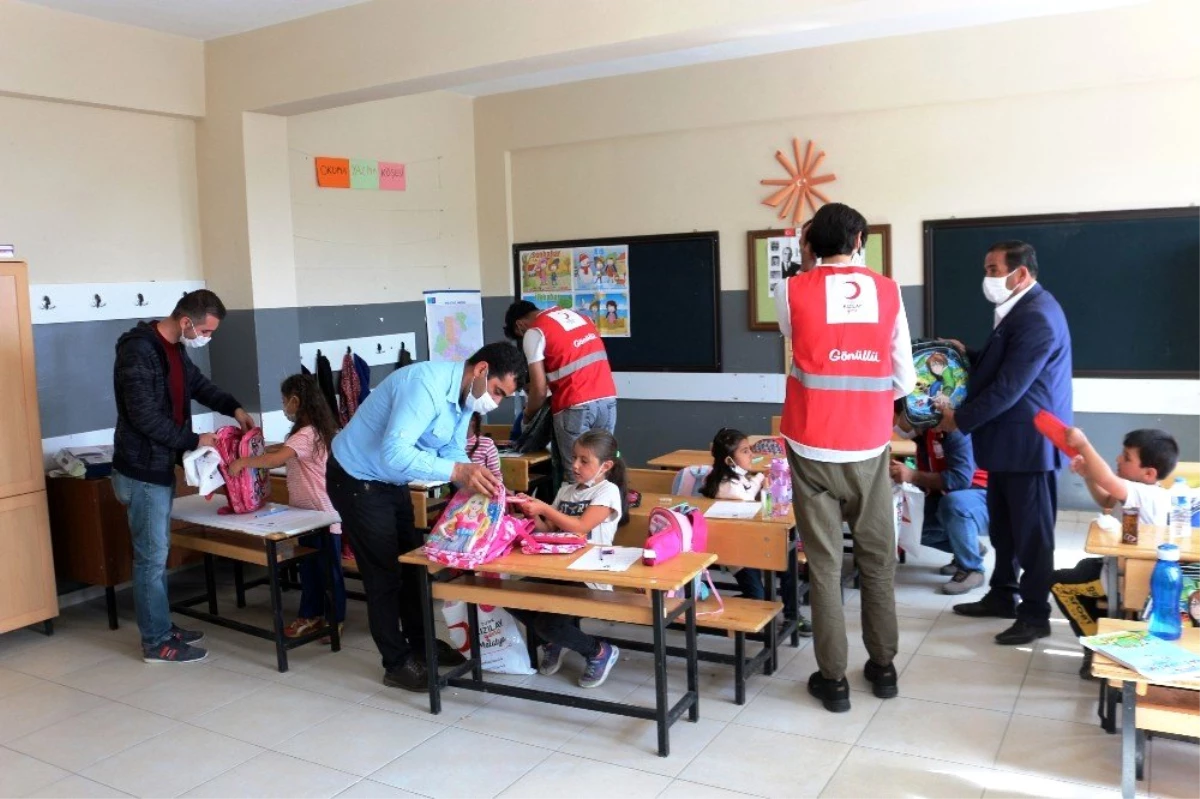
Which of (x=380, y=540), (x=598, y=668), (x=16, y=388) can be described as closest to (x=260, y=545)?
(x=380, y=540)

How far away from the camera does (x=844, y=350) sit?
343 centimetres

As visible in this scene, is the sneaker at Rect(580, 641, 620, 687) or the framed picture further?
the framed picture

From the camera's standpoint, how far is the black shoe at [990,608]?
4.55 m

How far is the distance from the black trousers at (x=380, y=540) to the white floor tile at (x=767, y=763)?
1388 millimetres

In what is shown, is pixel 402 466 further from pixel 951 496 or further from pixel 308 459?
pixel 951 496

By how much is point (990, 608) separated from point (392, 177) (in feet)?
Answer: 15.8

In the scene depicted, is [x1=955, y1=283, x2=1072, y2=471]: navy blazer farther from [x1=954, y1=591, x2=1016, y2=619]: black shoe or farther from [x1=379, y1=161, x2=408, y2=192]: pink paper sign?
[x1=379, y1=161, x2=408, y2=192]: pink paper sign

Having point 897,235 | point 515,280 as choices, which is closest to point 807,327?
point 897,235

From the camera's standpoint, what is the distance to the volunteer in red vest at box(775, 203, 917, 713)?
3.44 meters

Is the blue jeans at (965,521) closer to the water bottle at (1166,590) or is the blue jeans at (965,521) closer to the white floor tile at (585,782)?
the water bottle at (1166,590)

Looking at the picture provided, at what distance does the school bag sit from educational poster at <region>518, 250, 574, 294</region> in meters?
3.33

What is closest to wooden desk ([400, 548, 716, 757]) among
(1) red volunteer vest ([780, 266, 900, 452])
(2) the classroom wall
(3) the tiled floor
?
(3) the tiled floor

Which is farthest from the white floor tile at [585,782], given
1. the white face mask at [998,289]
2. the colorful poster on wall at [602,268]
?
the colorful poster on wall at [602,268]

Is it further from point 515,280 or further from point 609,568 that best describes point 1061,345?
point 515,280
